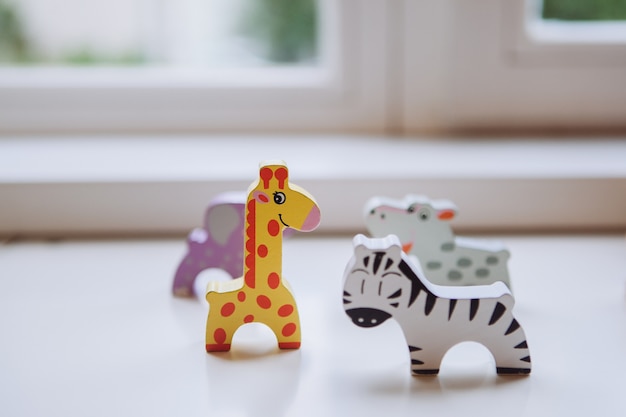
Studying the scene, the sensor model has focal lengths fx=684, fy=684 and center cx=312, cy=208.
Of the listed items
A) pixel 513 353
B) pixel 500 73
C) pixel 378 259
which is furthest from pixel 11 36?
pixel 513 353

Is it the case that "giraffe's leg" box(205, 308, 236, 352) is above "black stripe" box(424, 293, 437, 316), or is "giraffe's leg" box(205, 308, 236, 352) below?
below

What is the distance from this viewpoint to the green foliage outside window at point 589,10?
116 centimetres

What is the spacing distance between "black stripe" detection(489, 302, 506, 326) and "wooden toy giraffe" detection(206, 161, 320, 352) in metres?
0.17

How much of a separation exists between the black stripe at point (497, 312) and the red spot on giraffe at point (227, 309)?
0.23m

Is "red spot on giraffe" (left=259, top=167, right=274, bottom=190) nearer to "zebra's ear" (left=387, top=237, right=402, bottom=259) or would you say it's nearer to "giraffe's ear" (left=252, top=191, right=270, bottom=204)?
"giraffe's ear" (left=252, top=191, right=270, bottom=204)

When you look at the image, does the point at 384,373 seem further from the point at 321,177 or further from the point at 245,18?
the point at 245,18

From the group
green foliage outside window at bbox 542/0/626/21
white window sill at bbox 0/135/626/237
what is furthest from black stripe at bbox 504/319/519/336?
green foliage outside window at bbox 542/0/626/21

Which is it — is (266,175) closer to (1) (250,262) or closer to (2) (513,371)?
(1) (250,262)

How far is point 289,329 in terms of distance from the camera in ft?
A: 2.08

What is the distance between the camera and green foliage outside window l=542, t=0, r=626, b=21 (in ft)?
3.82

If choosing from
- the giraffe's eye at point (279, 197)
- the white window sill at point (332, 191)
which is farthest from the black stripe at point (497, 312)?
the white window sill at point (332, 191)

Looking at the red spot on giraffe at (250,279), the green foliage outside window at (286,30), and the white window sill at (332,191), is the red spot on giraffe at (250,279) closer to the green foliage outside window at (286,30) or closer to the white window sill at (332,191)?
the white window sill at (332,191)

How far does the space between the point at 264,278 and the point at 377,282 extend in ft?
0.37

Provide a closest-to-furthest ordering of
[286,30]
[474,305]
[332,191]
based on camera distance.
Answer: [474,305] → [332,191] → [286,30]
